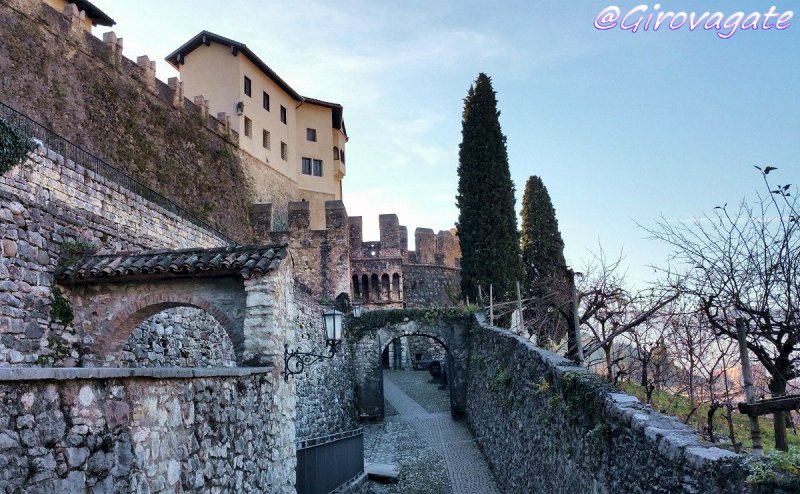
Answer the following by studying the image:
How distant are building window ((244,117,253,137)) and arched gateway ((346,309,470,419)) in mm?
10846

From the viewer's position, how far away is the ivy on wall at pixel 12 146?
7859 millimetres

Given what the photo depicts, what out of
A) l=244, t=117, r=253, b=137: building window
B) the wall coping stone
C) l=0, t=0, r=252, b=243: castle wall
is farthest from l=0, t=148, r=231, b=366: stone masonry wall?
l=244, t=117, r=253, b=137: building window

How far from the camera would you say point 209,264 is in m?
7.79

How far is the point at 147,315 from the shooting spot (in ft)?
27.6

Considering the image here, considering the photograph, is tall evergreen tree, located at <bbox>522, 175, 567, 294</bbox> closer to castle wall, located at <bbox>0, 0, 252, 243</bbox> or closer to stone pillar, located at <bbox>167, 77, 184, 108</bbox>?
castle wall, located at <bbox>0, 0, 252, 243</bbox>

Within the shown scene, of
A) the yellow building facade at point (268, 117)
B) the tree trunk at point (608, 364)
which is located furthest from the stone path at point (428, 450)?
the yellow building facade at point (268, 117)

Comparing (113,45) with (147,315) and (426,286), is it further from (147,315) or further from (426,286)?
(426,286)

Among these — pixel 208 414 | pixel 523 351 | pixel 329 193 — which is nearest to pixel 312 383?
pixel 523 351

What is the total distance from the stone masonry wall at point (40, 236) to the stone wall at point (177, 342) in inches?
42.7

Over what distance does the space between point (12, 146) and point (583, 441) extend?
24.4 ft

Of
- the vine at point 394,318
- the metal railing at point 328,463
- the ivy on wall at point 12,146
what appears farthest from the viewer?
the vine at point 394,318

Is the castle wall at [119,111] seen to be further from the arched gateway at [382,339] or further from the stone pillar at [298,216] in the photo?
the arched gateway at [382,339]

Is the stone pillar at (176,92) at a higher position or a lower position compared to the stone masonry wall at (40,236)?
higher

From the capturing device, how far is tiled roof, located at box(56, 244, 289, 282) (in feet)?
25.3
